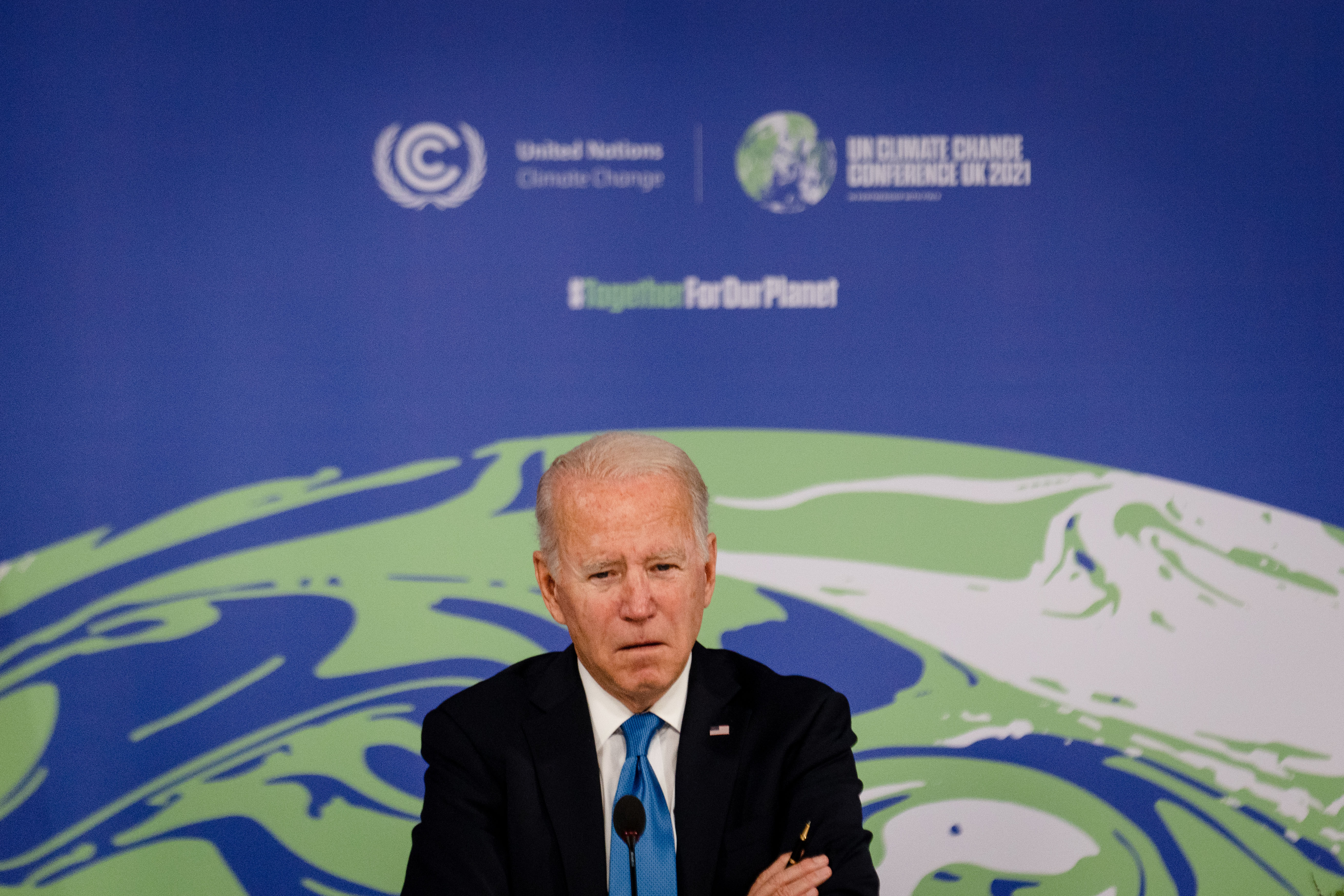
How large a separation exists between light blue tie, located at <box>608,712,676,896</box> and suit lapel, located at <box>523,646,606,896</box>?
29mm

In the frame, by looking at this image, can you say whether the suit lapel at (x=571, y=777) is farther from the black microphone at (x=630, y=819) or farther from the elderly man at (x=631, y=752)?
the black microphone at (x=630, y=819)

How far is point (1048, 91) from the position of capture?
3688mm

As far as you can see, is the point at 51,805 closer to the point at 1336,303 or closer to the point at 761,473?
the point at 761,473

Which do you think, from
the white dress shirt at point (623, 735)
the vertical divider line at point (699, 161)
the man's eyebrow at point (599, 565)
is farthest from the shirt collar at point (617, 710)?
the vertical divider line at point (699, 161)

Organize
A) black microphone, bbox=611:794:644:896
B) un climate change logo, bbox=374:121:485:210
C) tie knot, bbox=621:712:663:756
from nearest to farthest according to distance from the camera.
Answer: black microphone, bbox=611:794:644:896 < tie knot, bbox=621:712:663:756 < un climate change logo, bbox=374:121:485:210

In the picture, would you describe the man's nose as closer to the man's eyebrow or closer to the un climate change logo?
the man's eyebrow

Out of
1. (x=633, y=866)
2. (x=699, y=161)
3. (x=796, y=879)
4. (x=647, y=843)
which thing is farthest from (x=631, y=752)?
(x=699, y=161)

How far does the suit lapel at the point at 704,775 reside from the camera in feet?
6.64

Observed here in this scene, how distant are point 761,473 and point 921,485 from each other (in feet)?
1.70

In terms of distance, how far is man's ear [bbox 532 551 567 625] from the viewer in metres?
2.10

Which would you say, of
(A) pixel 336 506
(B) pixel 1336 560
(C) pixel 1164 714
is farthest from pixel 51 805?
(B) pixel 1336 560

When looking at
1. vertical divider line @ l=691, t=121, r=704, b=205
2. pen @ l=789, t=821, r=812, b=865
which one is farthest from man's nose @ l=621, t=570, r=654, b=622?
vertical divider line @ l=691, t=121, r=704, b=205

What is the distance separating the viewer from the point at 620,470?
2027 millimetres

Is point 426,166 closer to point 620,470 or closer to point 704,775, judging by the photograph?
point 620,470
